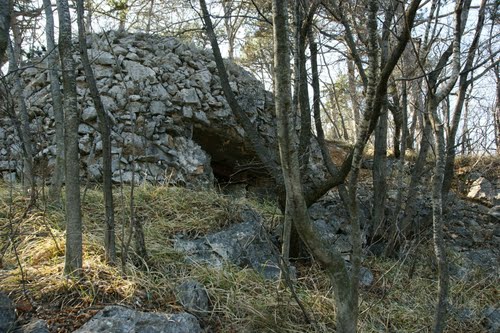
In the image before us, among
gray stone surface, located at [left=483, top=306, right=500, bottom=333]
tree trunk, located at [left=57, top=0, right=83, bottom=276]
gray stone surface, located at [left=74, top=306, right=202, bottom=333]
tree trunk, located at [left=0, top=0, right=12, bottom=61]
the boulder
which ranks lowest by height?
gray stone surface, located at [left=483, top=306, right=500, bottom=333]

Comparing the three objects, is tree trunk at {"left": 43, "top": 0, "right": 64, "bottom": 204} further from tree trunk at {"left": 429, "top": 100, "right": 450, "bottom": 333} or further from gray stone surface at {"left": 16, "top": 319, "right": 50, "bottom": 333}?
tree trunk at {"left": 429, "top": 100, "right": 450, "bottom": 333}

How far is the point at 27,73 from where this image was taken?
566 centimetres

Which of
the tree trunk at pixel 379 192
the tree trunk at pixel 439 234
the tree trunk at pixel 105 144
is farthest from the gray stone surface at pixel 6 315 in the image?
the tree trunk at pixel 379 192

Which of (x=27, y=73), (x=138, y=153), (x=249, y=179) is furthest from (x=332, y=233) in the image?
(x=27, y=73)

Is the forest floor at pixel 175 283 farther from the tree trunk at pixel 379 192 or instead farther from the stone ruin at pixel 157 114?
the stone ruin at pixel 157 114

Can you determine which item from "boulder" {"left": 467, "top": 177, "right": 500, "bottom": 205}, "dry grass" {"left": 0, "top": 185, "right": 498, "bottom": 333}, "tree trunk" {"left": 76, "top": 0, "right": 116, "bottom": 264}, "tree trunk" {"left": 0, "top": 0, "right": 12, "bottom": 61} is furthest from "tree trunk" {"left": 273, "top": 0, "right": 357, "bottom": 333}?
"boulder" {"left": 467, "top": 177, "right": 500, "bottom": 205}

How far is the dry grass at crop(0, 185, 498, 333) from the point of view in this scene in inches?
100

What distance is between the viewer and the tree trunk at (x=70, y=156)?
257 centimetres

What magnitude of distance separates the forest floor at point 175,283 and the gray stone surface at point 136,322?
0.09 meters

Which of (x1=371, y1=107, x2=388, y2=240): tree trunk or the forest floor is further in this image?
(x1=371, y1=107, x2=388, y2=240): tree trunk

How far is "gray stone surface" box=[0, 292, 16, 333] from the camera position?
7.30 ft

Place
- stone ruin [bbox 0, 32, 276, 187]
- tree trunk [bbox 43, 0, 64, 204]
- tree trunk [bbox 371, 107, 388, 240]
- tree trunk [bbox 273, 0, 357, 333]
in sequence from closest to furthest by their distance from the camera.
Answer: tree trunk [bbox 273, 0, 357, 333] < tree trunk [bbox 43, 0, 64, 204] < tree trunk [bbox 371, 107, 388, 240] < stone ruin [bbox 0, 32, 276, 187]

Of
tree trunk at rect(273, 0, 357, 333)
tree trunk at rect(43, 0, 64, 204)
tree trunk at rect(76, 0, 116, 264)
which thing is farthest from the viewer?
tree trunk at rect(43, 0, 64, 204)

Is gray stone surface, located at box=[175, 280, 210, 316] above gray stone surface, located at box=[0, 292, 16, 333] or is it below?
below
